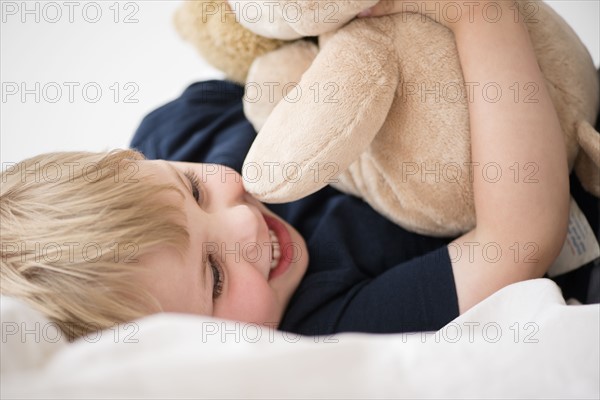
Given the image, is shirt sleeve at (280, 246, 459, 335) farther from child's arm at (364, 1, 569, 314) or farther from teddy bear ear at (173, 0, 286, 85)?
teddy bear ear at (173, 0, 286, 85)

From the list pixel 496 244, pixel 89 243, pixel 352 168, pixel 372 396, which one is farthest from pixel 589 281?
pixel 89 243

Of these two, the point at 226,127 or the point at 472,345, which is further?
the point at 226,127

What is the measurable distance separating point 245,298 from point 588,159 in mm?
405

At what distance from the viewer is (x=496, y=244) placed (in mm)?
602

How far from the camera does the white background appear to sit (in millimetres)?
1204

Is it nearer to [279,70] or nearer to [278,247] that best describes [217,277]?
[278,247]

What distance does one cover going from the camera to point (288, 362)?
343 millimetres

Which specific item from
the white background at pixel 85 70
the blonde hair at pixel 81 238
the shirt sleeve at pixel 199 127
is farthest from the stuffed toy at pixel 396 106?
the white background at pixel 85 70

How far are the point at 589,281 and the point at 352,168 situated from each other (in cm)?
30

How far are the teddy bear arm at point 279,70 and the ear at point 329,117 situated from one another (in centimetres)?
7

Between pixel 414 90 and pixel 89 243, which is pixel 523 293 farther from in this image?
pixel 89 243

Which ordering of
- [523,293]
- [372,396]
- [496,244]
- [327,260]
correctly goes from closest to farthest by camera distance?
[372,396], [523,293], [496,244], [327,260]

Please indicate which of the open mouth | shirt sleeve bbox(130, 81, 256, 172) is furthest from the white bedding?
shirt sleeve bbox(130, 81, 256, 172)

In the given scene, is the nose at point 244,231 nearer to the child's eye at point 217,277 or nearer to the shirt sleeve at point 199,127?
the child's eye at point 217,277
